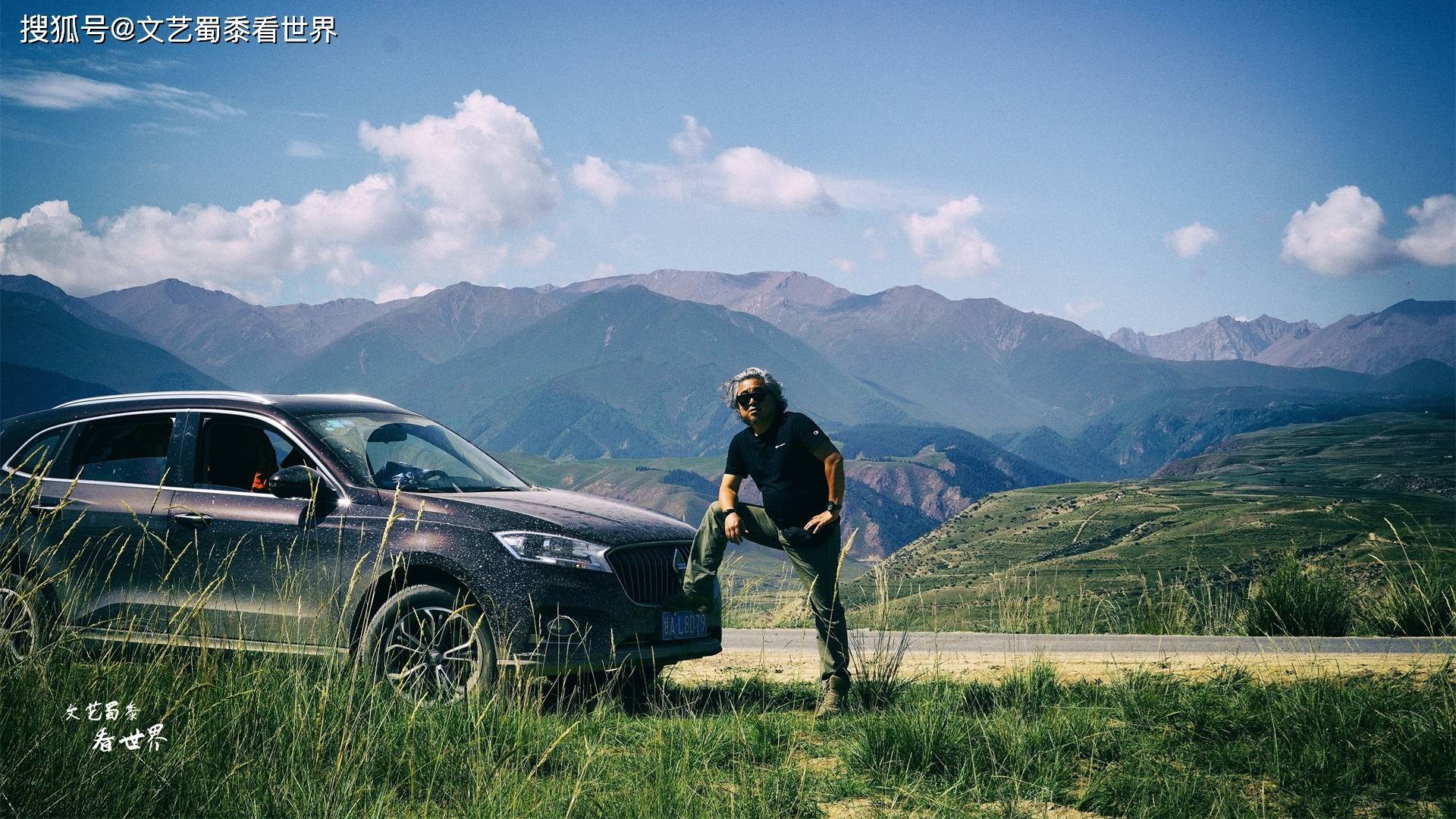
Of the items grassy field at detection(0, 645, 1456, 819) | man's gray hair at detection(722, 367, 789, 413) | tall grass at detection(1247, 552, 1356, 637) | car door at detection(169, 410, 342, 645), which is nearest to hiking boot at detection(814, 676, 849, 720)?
grassy field at detection(0, 645, 1456, 819)

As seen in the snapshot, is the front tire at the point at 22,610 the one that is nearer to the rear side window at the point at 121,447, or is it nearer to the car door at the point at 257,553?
the rear side window at the point at 121,447

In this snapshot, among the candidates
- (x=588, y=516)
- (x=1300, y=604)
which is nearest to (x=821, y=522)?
(x=588, y=516)

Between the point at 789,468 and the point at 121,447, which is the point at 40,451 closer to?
the point at 121,447

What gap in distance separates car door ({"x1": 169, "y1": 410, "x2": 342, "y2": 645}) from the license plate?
185cm

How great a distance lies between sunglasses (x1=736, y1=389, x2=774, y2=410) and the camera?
6.72 m

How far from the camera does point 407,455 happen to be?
7.50 meters

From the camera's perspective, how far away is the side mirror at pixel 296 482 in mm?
6316

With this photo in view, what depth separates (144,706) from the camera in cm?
504

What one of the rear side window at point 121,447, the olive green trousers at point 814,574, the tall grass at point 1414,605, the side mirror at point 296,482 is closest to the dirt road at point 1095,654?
the olive green trousers at point 814,574

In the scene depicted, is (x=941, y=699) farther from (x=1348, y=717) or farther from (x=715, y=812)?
(x=715, y=812)

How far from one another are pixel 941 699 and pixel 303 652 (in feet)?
11.8

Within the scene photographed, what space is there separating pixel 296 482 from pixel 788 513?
112 inches

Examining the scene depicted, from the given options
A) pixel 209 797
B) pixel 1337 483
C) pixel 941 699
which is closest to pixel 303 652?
pixel 209 797

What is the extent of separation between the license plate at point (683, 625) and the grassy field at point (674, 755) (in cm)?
53
